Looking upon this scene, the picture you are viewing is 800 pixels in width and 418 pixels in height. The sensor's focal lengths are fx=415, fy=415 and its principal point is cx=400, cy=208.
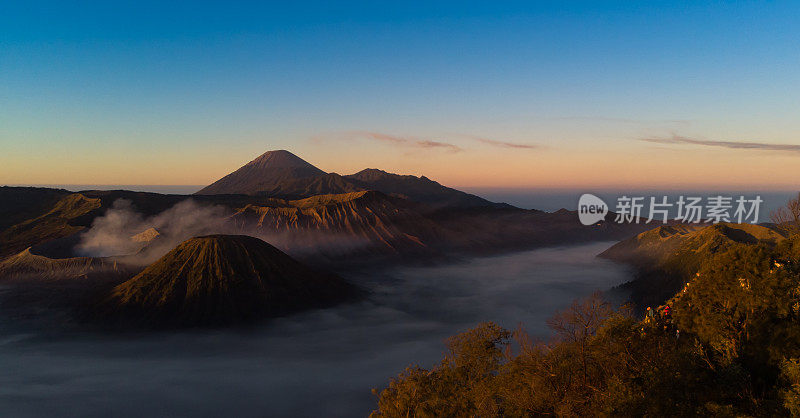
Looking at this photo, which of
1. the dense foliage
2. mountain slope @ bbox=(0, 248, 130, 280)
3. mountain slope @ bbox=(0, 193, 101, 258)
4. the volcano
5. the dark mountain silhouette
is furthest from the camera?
mountain slope @ bbox=(0, 193, 101, 258)

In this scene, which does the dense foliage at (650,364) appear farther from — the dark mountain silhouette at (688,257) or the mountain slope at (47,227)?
the mountain slope at (47,227)

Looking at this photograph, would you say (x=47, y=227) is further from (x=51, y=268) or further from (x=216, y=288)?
(x=216, y=288)

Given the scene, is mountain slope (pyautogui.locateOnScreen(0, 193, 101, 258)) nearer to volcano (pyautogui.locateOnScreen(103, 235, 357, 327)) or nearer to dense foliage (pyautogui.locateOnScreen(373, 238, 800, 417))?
volcano (pyautogui.locateOnScreen(103, 235, 357, 327))

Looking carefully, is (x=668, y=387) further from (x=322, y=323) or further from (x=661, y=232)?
(x=661, y=232)

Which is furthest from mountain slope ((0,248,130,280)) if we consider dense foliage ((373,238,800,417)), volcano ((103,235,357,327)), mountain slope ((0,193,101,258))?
dense foliage ((373,238,800,417))

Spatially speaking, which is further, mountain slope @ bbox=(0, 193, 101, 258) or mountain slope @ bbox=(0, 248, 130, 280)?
mountain slope @ bbox=(0, 193, 101, 258)

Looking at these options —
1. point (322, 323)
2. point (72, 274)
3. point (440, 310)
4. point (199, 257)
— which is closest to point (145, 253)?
point (72, 274)
